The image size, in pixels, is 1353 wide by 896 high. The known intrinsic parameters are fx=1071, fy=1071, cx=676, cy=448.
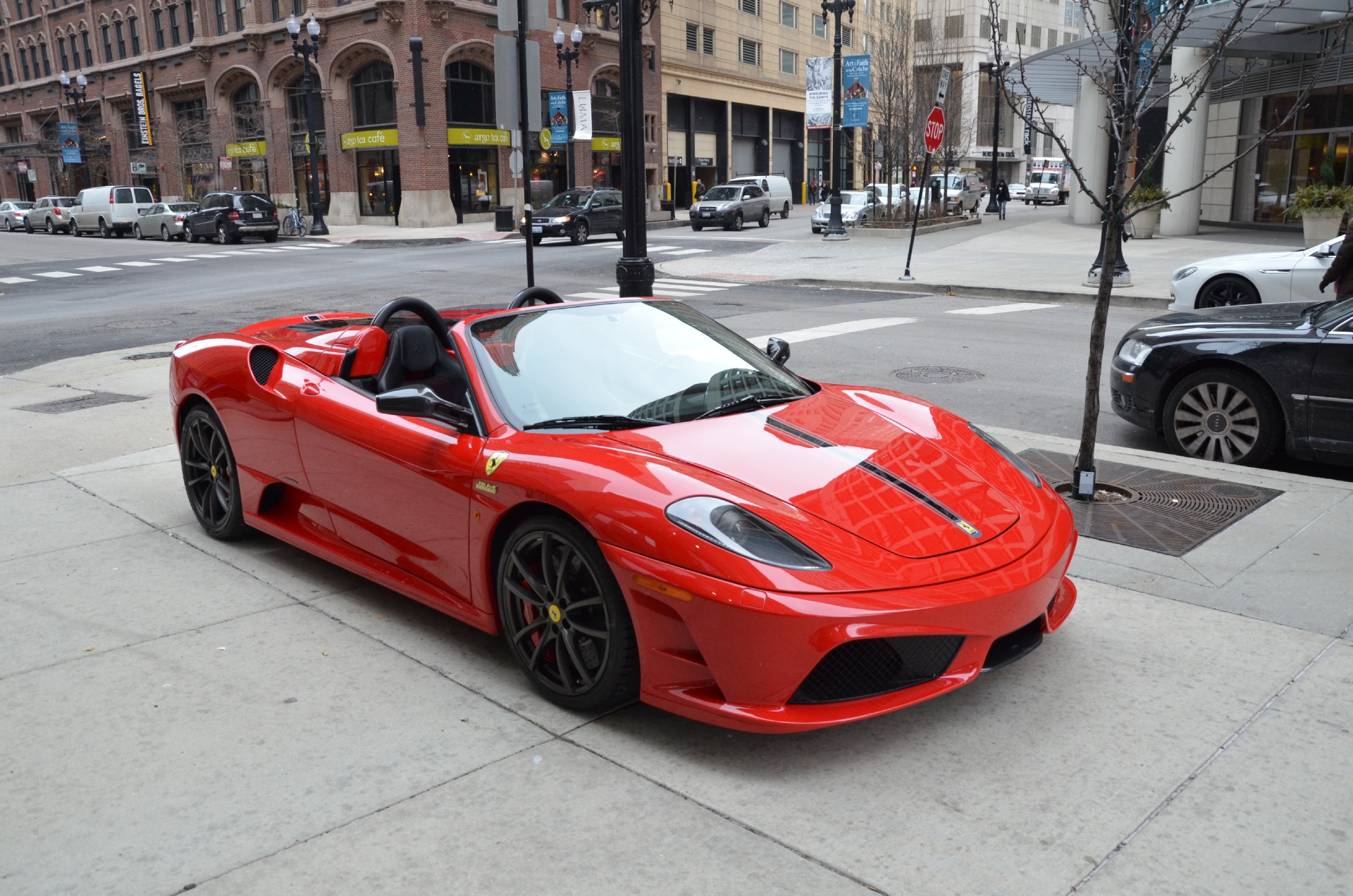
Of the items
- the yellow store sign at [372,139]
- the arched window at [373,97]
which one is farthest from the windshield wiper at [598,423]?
the arched window at [373,97]

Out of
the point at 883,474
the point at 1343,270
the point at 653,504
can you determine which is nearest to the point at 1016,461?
the point at 883,474

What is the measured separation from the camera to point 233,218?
122 ft

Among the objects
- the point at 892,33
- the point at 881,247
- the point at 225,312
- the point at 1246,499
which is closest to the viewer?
the point at 1246,499

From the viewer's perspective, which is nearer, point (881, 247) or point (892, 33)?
point (881, 247)

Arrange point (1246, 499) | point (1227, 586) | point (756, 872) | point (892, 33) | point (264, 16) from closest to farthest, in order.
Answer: point (756, 872)
point (1227, 586)
point (1246, 499)
point (892, 33)
point (264, 16)

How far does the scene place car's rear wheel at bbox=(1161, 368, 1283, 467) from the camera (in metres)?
6.70

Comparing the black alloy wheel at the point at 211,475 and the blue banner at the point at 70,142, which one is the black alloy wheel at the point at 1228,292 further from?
the blue banner at the point at 70,142

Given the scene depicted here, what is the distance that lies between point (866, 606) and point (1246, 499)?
3751mm

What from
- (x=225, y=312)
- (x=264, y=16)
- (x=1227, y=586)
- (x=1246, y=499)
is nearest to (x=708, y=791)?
(x=1227, y=586)

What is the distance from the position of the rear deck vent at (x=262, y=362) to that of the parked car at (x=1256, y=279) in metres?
10.7

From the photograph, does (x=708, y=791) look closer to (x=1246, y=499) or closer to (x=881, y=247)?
(x=1246, y=499)

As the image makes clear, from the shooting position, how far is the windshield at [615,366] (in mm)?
4121

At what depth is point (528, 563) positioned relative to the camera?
373 cm

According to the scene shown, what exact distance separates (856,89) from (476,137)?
2278 cm
